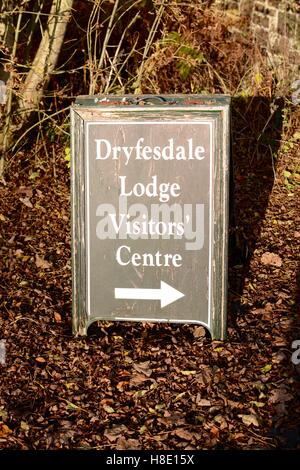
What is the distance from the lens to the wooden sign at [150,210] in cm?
377

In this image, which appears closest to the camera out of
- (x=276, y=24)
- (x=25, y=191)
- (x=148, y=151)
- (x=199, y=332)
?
(x=148, y=151)

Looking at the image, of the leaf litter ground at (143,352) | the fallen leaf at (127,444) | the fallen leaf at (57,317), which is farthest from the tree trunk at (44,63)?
the fallen leaf at (127,444)

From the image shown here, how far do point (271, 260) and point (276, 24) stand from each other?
3.87 metres

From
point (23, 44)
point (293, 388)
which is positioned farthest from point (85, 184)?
point (23, 44)

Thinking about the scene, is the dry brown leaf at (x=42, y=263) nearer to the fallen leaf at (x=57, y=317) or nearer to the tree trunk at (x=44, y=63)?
the fallen leaf at (x=57, y=317)

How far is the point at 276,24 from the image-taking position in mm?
7719

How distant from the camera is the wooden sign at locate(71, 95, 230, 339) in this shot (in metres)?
3.77

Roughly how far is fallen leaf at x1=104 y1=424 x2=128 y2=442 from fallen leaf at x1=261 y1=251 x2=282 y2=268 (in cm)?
188

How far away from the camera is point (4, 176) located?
226 inches

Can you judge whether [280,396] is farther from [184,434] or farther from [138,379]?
[138,379]

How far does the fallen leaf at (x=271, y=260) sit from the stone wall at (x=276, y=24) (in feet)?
9.79

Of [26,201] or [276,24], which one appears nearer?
[26,201]

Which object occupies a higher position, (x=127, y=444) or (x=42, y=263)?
(x=42, y=263)

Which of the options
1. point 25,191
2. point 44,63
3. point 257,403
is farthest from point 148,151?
point 44,63
